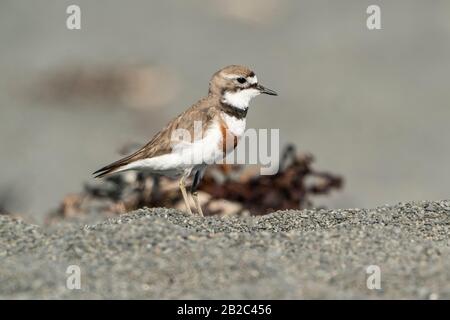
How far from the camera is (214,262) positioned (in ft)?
14.4

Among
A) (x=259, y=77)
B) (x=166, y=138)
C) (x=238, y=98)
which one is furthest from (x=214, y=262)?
(x=259, y=77)

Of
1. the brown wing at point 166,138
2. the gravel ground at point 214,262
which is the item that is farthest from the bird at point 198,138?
the gravel ground at point 214,262

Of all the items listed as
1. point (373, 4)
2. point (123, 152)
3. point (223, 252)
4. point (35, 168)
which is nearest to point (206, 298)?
point (223, 252)

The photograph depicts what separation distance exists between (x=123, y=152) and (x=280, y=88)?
299 cm

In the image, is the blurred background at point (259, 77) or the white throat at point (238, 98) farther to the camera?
the blurred background at point (259, 77)

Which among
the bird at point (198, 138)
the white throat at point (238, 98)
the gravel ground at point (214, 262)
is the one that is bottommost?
the gravel ground at point (214, 262)

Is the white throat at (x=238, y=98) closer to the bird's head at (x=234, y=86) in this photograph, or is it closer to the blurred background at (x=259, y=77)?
the bird's head at (x=234, y=86)

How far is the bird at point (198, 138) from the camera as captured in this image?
6641 mm

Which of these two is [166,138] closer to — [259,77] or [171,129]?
[171,129]

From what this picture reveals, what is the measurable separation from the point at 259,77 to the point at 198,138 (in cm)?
383

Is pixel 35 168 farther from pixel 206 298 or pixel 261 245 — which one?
pixel 206 298

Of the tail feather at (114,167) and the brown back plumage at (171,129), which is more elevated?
the brown back plumage at (171,129)

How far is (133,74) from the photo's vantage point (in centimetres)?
1071

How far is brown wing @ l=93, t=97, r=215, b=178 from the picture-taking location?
6730 millimetres
